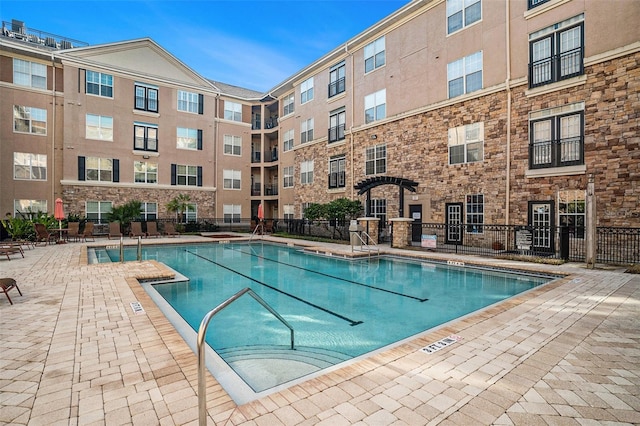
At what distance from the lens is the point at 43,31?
26.2 metres

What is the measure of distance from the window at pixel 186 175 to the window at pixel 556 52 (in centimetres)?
2359

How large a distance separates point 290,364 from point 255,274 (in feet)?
19.9

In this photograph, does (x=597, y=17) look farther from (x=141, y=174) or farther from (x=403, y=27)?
(x=141, y=174)

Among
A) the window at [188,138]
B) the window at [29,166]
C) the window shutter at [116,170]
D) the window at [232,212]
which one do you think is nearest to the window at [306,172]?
the window at [232,212]

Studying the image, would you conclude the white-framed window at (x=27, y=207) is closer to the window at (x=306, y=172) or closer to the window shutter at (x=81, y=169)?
the window shutter at (x=81, y=169)

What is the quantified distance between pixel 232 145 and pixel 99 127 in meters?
9.98

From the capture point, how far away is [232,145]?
29031mm

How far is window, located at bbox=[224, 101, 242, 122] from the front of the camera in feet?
94.4

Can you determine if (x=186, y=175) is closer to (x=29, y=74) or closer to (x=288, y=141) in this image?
(x=288, y=141)

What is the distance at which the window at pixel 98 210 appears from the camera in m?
22.3

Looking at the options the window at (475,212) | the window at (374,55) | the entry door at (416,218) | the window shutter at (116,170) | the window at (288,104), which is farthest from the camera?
the window at (288,104)

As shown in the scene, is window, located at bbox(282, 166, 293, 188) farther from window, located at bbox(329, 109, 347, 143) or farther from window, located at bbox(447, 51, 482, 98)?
window, located at bbox(447, 51, 482, 98)

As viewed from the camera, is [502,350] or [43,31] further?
[43,31]

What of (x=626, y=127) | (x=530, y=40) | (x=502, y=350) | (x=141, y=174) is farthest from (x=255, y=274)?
(x=141, y=174)
